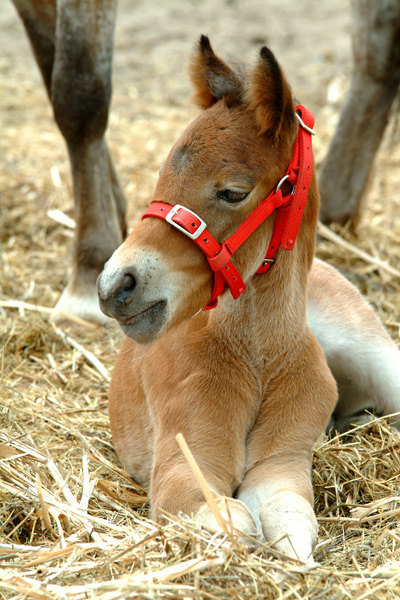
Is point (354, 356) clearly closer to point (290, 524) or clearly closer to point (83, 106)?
point (290, 524)

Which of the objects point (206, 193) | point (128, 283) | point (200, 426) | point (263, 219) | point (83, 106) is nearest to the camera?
point (128, 283)

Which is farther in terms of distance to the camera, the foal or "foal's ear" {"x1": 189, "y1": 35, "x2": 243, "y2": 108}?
"foal's ear" {"x1": 189, "y1": 35, "x2": 243, "y2": 108}

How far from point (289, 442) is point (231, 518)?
1.73ft

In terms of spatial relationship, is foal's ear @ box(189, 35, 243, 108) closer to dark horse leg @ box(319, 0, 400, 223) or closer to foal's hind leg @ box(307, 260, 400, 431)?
foal's hind leg @ box(307, 260, 400, 431)

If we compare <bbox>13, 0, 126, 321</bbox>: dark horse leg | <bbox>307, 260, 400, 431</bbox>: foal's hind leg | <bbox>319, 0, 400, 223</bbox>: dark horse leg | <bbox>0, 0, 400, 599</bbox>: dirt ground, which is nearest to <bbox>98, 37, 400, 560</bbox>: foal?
<bbox>0, 0, 400, 599</bbox>: dirt ground

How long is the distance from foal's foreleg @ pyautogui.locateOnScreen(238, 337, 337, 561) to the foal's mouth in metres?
0.62

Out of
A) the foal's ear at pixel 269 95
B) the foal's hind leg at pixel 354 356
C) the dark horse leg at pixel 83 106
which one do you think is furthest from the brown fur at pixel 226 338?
the dark horse leg at pixel 83 106

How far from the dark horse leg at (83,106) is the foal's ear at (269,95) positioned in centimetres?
194

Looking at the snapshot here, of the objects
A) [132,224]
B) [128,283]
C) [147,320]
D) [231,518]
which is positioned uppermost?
[128,283]

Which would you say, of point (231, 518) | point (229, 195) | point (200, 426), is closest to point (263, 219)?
point (229, 195)

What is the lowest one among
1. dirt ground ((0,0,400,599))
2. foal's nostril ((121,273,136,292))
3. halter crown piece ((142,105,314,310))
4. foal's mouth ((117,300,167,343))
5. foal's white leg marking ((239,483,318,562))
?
dirt ground ((0,0,400,599))

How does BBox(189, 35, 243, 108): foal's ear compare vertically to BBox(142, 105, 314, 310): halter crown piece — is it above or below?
above

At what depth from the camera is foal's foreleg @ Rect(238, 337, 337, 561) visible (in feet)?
7.90

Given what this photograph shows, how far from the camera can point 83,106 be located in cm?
412
